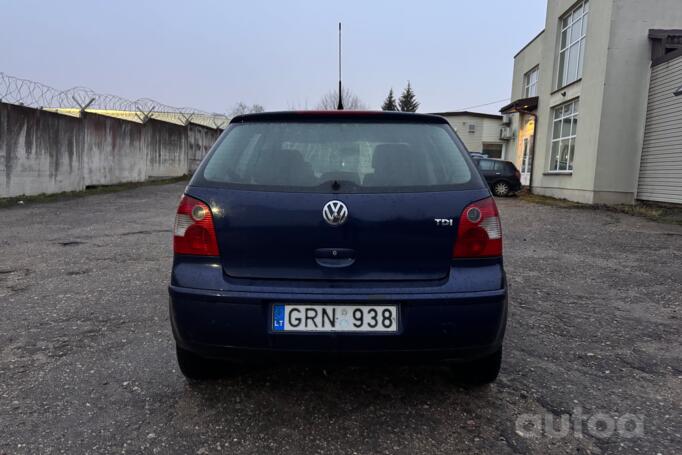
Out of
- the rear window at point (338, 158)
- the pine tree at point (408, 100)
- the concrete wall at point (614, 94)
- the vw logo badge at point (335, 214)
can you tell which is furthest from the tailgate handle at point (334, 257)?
the pine tree at point (408, 100)

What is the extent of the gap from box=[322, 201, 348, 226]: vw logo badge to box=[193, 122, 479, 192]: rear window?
0.11 metres

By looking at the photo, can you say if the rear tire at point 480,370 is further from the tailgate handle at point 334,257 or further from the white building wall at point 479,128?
the white building wall at point 479,128

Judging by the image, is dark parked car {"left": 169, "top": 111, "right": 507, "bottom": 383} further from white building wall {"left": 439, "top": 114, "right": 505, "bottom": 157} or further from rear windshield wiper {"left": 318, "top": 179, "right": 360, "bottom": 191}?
white building wall {"left": 439, "top": 114, "right": 505, "bottom": 157}

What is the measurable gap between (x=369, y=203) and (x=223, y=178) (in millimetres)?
732

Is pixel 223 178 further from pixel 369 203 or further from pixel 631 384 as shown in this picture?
pixel 631 384

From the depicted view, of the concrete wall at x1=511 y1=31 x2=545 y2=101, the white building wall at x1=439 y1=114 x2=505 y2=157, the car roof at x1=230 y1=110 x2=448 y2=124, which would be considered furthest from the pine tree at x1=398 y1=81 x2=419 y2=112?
the car roof at x1=230 y1=110 x2=448 y2=124

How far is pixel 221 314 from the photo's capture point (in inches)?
82.6

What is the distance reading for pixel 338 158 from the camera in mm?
2367

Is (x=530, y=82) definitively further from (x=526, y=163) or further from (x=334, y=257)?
(x=334, y=257)

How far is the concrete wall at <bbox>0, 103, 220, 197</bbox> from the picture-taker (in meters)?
11.2

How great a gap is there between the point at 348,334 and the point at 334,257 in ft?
1.14

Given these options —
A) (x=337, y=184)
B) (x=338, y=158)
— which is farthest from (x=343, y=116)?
(x=337, y=184)

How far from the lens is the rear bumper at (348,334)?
2.06 meters

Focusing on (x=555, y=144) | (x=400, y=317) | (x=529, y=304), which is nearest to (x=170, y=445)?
(x=400, y=317)
